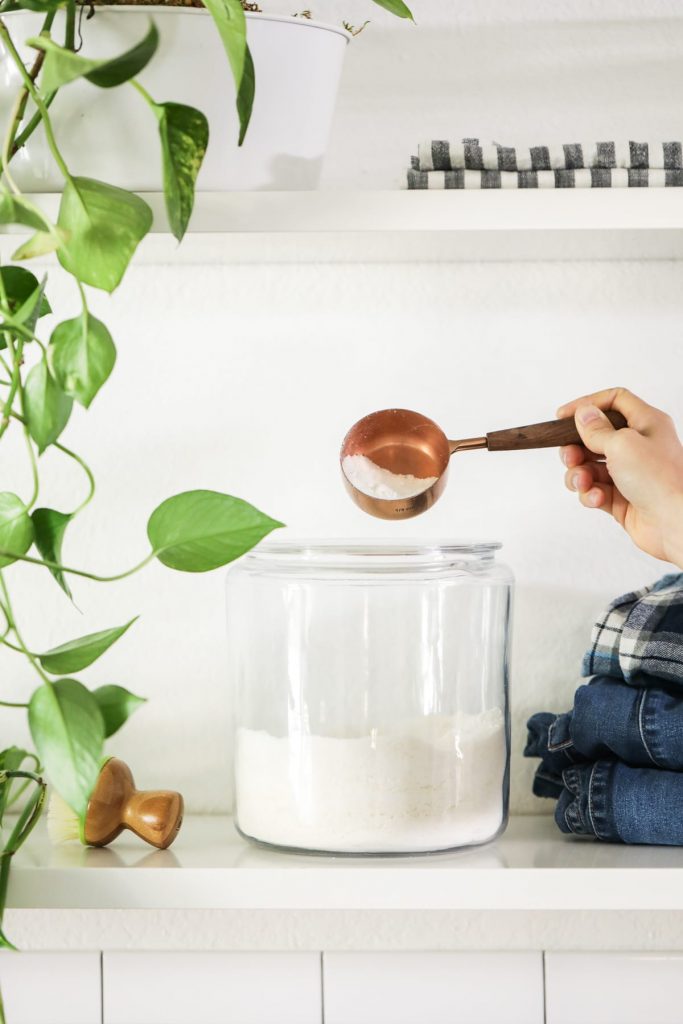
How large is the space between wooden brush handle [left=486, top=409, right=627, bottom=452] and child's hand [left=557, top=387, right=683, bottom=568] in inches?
0.5

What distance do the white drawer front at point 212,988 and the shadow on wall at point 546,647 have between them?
9.4 inches

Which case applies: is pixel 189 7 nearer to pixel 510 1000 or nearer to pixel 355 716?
pixel 355 716

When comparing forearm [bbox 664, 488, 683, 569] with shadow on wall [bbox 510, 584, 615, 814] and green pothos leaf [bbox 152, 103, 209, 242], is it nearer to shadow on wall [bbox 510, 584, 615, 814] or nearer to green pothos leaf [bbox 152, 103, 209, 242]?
shadow on wall [bbox 510, 584, 615, 814]

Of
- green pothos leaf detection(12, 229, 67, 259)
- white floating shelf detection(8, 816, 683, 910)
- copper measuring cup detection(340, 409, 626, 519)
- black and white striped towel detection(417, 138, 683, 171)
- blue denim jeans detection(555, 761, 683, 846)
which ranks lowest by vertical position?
white floating shelf detection(8, 816, 683, 910)

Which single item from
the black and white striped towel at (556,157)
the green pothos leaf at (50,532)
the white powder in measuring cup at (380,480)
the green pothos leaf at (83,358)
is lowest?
Result: the green pothos leaf at (50,532)

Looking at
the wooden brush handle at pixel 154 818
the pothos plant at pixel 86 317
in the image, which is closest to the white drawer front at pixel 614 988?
the wooden brush handle at pixel 154 818

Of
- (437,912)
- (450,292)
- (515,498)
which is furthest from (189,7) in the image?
(437,912)

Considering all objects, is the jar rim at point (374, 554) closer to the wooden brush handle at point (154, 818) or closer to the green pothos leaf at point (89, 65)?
the wooden brush handle at point (154, 818)

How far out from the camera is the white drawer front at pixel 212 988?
3.09ft

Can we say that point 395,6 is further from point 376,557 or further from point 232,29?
point 376,557

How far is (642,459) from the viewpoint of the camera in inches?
29.6

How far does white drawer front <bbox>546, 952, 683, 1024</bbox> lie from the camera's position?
3.09ft

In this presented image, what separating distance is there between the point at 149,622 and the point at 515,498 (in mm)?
336

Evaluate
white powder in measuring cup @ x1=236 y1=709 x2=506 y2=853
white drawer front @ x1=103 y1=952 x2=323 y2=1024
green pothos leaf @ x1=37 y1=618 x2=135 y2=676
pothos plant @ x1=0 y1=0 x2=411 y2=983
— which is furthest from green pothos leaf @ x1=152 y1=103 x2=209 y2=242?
white drawer front @ x1=103 y1=952 x2=323 y2=1024
